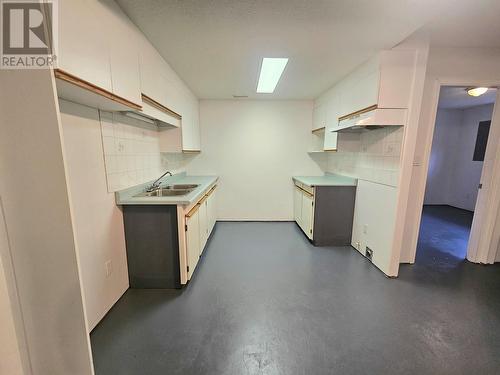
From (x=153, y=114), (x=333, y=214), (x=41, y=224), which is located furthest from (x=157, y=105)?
(x=333, y=214)

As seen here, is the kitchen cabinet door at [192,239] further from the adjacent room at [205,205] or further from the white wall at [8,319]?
the white wall at [8,319]

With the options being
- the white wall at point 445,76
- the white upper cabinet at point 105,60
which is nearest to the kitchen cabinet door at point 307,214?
the white wall at point 445,76

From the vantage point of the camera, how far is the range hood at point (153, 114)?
6.09ft

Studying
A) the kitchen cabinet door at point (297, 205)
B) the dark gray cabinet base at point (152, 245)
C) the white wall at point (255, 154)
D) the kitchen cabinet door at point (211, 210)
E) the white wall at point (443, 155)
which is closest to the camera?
the dark gray cabinet base at point (152, 245)

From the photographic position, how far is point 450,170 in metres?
5.43

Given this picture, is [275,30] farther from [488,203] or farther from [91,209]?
[488,203]

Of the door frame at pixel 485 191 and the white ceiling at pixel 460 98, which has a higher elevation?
the white ceiling at pixel 460 98

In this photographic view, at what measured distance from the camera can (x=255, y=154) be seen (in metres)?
4.17

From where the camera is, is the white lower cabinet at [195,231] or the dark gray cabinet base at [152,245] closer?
the dark gray cabinet base at [152,245]

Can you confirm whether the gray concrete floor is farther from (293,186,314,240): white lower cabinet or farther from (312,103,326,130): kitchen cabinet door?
(312,103,326,130): kitchen cabinet door

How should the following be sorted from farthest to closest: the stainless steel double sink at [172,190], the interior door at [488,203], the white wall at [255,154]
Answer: the white wall at [255,154] < the stainless steel double sink at [172,190] < the interior door at [488,203]

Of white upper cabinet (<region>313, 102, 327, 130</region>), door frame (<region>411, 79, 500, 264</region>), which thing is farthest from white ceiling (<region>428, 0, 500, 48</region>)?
white upper cabinet (<region>313, 102, 327, 130</region>)

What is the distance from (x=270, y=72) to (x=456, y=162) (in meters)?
A: 5.60

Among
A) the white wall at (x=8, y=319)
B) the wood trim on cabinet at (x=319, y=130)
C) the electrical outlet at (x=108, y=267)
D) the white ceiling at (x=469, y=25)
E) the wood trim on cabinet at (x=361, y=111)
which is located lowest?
the electrical outlet at (x=108, y=267)
